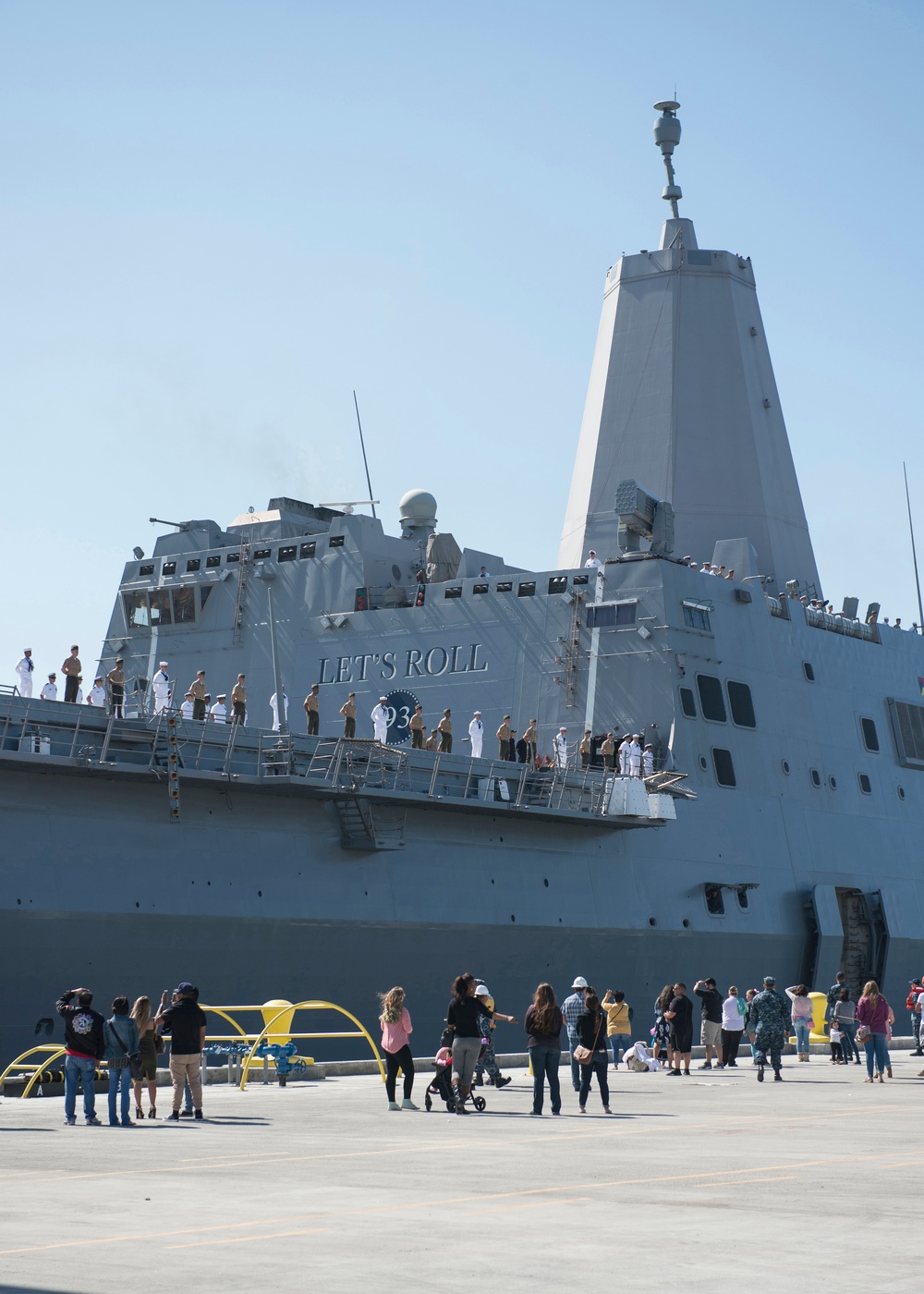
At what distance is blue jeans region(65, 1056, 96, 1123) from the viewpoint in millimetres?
15750

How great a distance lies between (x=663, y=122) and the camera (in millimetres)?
40469

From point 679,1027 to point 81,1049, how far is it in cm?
1016

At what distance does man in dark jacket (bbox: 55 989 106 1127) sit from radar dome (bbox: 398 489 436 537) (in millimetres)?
22525

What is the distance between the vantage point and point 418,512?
37.4 meters

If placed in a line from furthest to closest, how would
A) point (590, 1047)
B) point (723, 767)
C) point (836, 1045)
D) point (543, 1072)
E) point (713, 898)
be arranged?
point (723, 767), point (713, 898), point (836, 1045), point (590, 1047), point (543, 1072)

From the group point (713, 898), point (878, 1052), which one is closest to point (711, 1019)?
point (878, 1052)

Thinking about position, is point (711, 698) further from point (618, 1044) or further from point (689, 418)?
point (618, 1044)

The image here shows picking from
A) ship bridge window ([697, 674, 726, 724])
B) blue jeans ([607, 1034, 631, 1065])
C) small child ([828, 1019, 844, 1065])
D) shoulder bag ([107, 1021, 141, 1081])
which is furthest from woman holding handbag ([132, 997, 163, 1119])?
ship bridge window ([697, 674, 726, 724])

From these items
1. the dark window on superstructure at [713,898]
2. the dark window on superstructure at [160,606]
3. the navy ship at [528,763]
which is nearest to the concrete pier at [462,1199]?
the navy ship at [528,763]

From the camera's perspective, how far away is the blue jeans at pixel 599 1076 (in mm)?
16781

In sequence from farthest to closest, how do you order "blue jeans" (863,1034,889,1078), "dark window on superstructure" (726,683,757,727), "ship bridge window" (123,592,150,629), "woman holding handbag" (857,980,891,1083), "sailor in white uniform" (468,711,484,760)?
1. "ship bridge window" (123,592,150,629)
2. "dark window on superstructure" (726,683,757,727)
3. "sailor in white uniform" (468,711,484,760)
4. "blue jeans" (863,1034,889,1078)
5. "woman holding handbag" (857,980,891,1083)

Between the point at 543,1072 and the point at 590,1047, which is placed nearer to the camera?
the point at 543,1072

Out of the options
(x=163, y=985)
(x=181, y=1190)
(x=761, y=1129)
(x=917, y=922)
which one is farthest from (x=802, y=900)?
(x=181, y=1190)

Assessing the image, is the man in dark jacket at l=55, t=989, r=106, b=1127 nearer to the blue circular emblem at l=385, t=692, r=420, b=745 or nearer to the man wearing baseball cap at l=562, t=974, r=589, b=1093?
the man wearing baseball cap at l=562, t=974, r=589, b=1093
